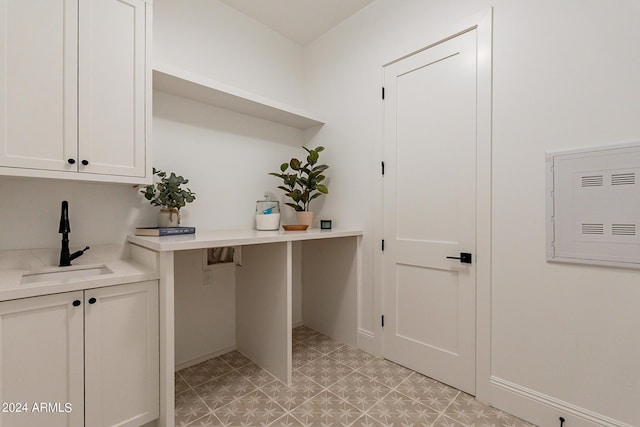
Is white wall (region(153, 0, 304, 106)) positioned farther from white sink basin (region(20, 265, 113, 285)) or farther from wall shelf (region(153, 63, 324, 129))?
white sink basin (region(20, 265, 113, 285))

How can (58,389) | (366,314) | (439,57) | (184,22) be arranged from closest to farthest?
(58,389)
(439,57)
(184,22)
(366,314)

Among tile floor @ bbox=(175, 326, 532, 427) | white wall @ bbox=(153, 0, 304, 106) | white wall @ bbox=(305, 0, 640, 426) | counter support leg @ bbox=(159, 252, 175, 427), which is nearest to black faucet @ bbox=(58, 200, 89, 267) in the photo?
counter support leg @ bbox=(159, 252, 175, 427)

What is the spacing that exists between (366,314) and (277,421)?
1092 millimetres

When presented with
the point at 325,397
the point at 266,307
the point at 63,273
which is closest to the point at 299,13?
the point at 266,307

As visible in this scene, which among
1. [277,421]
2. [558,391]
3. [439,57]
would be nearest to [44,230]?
[277,421]

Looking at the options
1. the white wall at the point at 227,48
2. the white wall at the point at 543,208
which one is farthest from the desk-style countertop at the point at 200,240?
the white wall at the point at 227,48

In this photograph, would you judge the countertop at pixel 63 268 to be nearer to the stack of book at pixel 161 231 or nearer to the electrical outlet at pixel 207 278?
the stack of book at pixel 161 231

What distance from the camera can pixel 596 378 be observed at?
1.42 meters

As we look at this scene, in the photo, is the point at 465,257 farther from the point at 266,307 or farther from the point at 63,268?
the point at 63,268

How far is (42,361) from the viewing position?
1215mm

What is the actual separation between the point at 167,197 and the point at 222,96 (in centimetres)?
85

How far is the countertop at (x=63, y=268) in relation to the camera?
1.19 m

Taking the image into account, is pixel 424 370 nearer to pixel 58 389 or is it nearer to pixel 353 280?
pixel 353 280

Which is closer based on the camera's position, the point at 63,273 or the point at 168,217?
the point at 63,273
